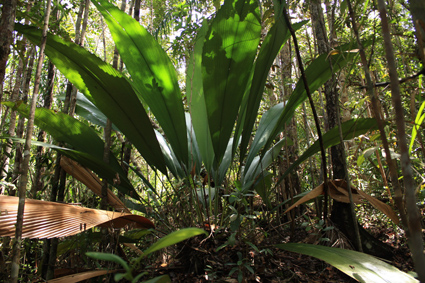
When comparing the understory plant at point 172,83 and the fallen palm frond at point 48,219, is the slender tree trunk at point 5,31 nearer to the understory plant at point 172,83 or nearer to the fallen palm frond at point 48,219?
the understory plant at point 172,83

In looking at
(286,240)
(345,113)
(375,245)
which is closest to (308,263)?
(286,240)

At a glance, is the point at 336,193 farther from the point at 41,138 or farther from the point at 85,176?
the point at 41,138

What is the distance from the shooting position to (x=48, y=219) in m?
1.02

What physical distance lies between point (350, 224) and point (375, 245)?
A: 146 mm

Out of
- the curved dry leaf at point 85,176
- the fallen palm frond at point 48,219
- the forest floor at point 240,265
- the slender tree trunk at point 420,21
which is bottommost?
the forest floor at point 240,265

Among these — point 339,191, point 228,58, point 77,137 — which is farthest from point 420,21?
point 77,137

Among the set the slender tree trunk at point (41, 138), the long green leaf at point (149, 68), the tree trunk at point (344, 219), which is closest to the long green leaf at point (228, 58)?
the long green leaf at point (149, 68)

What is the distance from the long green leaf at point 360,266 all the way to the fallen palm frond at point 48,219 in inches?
29.5

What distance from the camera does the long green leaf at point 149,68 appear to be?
4.49ft

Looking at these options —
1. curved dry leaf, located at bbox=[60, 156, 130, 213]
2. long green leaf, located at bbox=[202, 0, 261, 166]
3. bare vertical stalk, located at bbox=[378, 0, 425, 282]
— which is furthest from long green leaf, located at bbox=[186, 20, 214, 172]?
bare vertical stalk, located at bbox=[378, 0, 425, 282]

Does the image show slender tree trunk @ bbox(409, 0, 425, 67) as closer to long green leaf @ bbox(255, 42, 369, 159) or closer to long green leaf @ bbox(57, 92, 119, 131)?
long green leaf @ bbox(255, 42, 369, 159)

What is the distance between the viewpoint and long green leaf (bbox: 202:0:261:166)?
1.29m

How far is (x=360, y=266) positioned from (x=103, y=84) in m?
1.21

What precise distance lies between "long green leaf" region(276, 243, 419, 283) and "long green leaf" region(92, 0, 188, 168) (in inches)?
32.3
